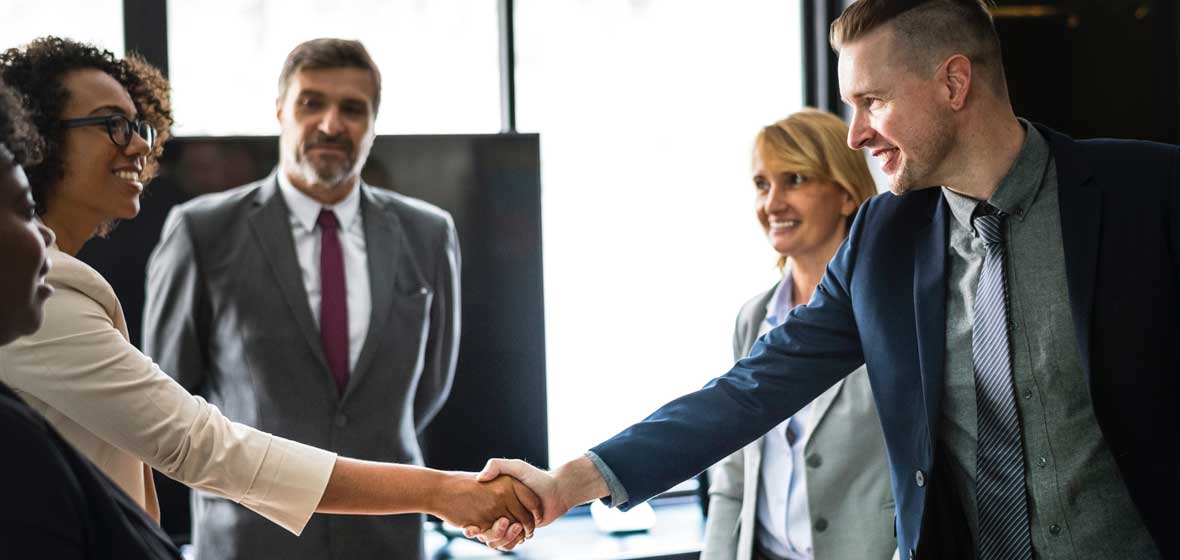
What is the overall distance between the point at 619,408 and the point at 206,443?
2187mm

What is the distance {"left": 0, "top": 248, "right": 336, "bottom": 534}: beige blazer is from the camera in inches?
68.5

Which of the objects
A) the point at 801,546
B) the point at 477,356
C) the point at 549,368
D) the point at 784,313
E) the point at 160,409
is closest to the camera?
the point at 160,409


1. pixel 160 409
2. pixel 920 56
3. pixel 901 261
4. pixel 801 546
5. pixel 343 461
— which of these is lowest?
pixel 801 546

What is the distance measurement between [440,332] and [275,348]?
48cm

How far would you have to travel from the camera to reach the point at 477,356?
133 inches

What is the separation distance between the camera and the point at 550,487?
93.4 inches

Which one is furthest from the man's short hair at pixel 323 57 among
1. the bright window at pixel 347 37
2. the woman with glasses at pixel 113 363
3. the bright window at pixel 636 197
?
the bright window at pixel 636 197

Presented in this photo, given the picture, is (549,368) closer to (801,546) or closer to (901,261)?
(801,546)

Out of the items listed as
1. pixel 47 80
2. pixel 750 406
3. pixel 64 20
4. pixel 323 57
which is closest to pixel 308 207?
pixel 323 57

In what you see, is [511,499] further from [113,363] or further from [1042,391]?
[1042,391]

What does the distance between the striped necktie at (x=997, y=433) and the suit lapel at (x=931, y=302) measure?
58 millimetres

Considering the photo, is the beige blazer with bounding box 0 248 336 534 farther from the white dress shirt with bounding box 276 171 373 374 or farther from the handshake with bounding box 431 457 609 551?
the white dress shirt with bounding box 276 171 373 374

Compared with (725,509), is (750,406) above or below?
above

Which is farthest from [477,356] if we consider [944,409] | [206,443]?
[944,409]
